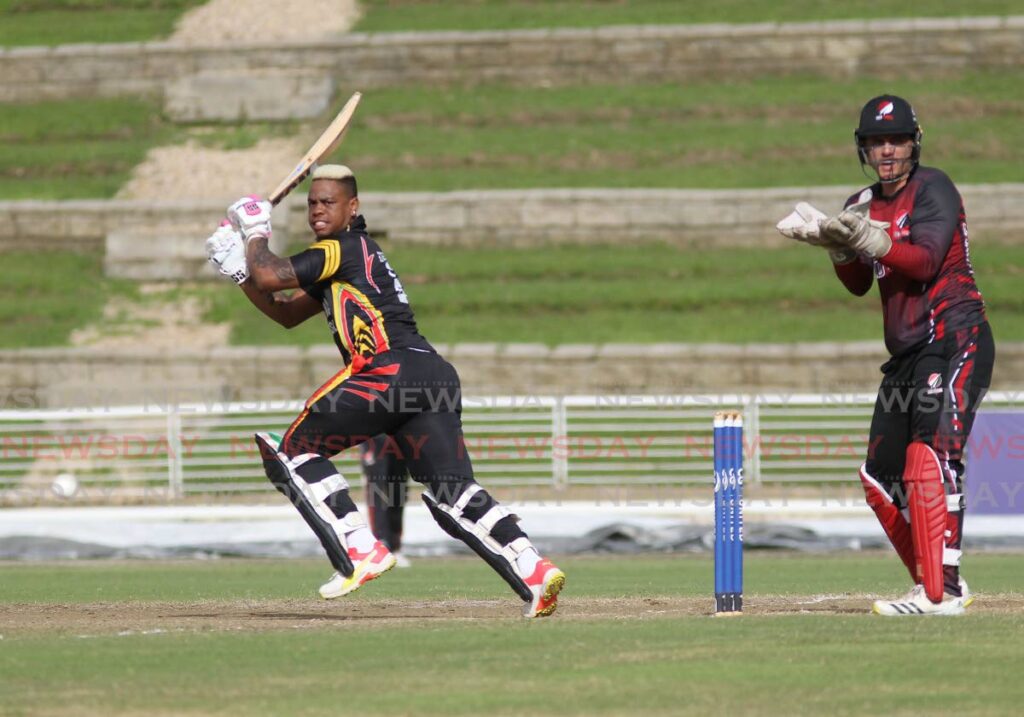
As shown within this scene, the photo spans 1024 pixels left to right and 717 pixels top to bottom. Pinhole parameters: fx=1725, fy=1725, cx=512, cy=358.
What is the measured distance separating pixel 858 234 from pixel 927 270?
40 cm

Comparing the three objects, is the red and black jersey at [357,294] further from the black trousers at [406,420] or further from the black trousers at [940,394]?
the black trousers at [940,394]

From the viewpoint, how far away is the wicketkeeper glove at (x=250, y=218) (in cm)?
866

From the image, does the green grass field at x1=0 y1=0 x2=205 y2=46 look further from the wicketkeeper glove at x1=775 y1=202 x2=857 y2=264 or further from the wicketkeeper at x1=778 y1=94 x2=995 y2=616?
the wicketkeeper glove at x1=775 y1=202 x2=857 y2=264

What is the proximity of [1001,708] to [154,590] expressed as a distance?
7530 mm

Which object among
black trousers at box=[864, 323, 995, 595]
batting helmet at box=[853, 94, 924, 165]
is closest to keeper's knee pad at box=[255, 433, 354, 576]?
black trousers at box=[864, 323, 995, 595]

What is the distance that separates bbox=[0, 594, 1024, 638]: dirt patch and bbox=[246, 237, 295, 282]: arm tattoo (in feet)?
5.50

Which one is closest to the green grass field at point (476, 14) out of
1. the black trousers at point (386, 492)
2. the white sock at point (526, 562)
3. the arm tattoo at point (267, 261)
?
the black trousers at point (386, 492)

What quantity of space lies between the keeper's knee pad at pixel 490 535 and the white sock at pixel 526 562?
0.02m

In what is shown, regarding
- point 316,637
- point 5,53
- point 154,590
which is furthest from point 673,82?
point 316,637

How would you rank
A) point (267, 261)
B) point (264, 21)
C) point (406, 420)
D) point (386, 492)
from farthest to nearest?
point (264, 21), point (386, 492), point (406, 420), point (267, 261)

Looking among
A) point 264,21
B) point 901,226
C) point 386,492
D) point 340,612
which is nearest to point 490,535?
point 340,612

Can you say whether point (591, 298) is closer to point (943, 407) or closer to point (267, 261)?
point (267, 261)

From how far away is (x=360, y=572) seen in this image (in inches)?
332

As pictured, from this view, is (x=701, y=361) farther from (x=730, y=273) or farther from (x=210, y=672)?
(x=210, y=672)
